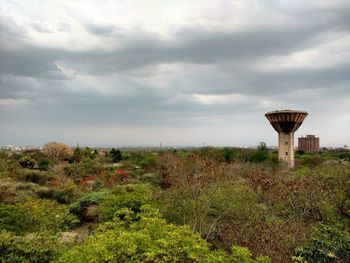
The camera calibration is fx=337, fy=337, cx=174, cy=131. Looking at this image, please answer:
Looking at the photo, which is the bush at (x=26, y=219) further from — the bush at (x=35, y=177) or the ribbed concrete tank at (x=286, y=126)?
the ribbed concrete tank at (x=286, y=126)

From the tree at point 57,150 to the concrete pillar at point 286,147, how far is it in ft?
134

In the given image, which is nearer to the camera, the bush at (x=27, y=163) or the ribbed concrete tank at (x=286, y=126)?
the ribbed concrete tank at (x=286, y=126)

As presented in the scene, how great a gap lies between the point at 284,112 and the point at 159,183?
21735 millimetres

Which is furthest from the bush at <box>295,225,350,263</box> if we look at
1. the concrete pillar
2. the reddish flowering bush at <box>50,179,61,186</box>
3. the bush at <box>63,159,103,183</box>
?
the concrete pillar

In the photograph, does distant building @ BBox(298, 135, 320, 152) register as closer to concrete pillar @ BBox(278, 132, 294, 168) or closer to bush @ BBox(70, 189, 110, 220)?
concrete pillar @ BBox(278, 132, 294, 168)

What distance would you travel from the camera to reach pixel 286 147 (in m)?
50.6

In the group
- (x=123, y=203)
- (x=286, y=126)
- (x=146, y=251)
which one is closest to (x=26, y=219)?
(x=123, y=203)

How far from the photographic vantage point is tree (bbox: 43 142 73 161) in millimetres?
66169

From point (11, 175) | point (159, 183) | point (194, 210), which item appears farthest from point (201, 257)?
point (11, 175)

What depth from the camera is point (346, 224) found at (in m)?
15.9

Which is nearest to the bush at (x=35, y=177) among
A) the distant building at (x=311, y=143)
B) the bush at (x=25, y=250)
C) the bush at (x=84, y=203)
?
the bush at (x=84, y=203)

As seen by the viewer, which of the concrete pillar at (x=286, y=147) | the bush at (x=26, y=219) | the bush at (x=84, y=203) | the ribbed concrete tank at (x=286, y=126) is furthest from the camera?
the concrete pillar at (x=286, y=147)

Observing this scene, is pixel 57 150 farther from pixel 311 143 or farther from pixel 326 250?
pixel 311 143

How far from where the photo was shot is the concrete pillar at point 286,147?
50250 millimetres
